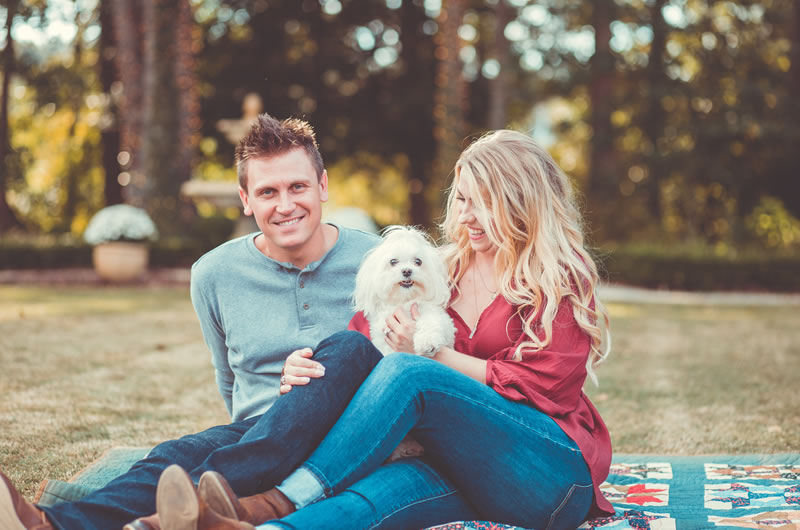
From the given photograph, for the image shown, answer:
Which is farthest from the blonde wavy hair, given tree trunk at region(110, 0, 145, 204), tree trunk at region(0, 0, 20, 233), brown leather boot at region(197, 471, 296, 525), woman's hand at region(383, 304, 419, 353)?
tree trunk at region(0, 0, 20, 233)

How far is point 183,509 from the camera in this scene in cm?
210

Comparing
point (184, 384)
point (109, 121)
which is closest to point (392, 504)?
point (184, 384)

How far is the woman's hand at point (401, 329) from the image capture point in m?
2.87

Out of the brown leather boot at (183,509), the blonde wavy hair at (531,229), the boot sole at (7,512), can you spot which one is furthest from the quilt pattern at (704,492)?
the boot sole at (7,512)

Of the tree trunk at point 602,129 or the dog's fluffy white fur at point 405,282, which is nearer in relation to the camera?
the dog's fluffy white fur at point 405,282

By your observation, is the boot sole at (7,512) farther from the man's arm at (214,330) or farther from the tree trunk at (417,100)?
the tree trunk at (417,100)

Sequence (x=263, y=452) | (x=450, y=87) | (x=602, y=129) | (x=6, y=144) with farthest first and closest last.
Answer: (x=6, y=144)
(x=602, y=129)
(x=450, y=87)
(x=263, y=452)

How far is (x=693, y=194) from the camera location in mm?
18750

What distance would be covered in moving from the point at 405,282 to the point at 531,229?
1.69 ft

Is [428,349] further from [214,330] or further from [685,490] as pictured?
[685,490]

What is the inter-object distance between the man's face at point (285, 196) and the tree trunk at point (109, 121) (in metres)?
17.5

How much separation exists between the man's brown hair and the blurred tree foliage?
42.5 feet

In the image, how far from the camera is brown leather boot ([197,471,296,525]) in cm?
218

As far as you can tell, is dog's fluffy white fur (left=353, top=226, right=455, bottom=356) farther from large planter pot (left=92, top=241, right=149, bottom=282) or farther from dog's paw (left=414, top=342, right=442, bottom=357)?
large planter pot (left=92, top=241, right=149, bottom=282)
